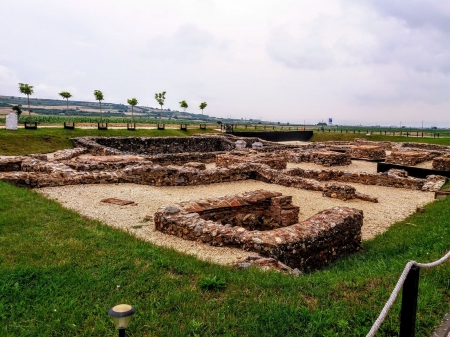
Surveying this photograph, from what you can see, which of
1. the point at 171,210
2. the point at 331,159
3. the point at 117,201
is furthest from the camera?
the point at 331,159

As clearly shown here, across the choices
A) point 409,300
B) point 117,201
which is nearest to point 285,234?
point 409,300

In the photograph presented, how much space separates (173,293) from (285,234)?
9.48ft

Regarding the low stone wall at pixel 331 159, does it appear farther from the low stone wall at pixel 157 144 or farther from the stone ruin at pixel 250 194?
the low stone wall at pixel 157 144

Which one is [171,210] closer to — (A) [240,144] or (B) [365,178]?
(B) [365,178]

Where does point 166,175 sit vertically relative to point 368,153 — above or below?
below

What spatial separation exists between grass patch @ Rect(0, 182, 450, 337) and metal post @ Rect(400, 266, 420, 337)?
0.68 m

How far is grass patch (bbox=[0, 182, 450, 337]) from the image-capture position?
3492 mm

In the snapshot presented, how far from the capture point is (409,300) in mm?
2688

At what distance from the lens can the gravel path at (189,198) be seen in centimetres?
677

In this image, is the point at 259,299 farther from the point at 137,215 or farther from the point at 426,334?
the point at 137,215

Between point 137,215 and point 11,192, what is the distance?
3657 millimetres

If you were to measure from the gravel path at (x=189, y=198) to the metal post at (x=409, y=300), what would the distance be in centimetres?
335

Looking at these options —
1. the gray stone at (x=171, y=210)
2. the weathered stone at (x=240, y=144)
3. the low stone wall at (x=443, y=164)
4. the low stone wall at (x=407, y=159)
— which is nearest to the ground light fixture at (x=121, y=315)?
the gray stone at (x=171, y=210)

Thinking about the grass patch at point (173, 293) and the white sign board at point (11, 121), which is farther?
the white sign board at point (11, 121)
